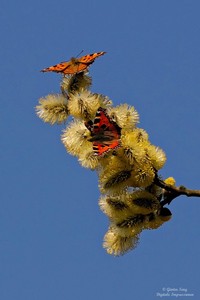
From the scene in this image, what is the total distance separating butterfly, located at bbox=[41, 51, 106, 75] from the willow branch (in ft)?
3.99

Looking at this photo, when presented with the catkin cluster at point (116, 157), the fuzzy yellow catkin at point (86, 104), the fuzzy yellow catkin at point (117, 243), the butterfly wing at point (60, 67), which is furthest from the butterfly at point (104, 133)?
the butterfly wing at point (60, 67)

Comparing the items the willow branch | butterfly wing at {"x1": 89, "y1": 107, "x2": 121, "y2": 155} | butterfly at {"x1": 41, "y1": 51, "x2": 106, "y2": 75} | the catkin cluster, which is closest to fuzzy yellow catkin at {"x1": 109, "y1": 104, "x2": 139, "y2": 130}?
the catkin cluster

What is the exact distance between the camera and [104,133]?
4395 millimetres

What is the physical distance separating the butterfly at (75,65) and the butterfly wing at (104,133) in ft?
2.74

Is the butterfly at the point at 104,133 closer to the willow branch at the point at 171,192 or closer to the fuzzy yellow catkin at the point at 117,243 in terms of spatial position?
the willow branch at the point at 171,192

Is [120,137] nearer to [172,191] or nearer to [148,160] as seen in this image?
[148,160]

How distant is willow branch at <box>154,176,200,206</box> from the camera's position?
14.1ft

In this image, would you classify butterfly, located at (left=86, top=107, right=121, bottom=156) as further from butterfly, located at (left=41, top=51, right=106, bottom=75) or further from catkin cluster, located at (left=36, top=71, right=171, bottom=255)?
butterfly, located at (left=41, top=51, right=106, bottom=75)

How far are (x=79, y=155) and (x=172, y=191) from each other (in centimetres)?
69

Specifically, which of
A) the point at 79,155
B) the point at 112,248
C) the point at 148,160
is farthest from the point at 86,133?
the point at 112,248

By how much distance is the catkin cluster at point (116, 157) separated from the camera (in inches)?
173

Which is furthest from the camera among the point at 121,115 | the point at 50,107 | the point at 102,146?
the point at 50,107

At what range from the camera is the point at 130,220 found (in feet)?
15.3

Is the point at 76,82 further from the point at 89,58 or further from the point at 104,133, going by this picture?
the point at 104,133
